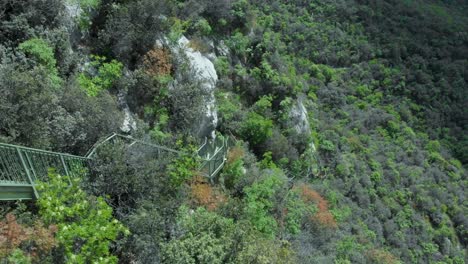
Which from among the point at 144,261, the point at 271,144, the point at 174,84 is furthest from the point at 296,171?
the point at 144,261

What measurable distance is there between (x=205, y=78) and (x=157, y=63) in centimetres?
208

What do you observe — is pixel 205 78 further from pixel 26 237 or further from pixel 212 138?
pixel 26 237

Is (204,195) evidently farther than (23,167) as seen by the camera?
Yes

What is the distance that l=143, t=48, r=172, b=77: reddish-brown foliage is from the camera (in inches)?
609

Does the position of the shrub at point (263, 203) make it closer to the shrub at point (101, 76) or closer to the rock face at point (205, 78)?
the rock face at point (205, 78)

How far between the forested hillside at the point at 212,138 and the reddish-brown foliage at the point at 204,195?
4 cm

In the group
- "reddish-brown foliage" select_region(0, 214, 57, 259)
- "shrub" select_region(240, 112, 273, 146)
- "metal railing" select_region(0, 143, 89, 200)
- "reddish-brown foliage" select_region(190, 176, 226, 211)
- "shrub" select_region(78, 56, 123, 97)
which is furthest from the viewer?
"shrub" select_region(240, 112, 273, 146)

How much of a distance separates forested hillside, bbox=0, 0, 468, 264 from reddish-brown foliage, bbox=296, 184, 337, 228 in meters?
0.10

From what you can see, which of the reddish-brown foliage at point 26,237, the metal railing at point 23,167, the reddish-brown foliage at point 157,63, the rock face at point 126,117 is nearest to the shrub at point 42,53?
the rock face at point 126,117

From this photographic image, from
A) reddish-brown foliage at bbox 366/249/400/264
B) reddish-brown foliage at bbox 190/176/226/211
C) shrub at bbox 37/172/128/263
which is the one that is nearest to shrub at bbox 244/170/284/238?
reddish-brown foliage at bbox 190/176/226/211

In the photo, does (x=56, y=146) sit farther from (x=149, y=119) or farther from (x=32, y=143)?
(x=149, y=119)

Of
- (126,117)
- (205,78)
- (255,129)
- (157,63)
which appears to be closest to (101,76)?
(126,117)

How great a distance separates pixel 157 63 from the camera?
15.7 meters

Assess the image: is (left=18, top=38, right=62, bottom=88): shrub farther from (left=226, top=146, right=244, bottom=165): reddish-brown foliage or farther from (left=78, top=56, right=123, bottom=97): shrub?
(left=226, top=146, right=244, bottom=165): reddish-brown foliage
